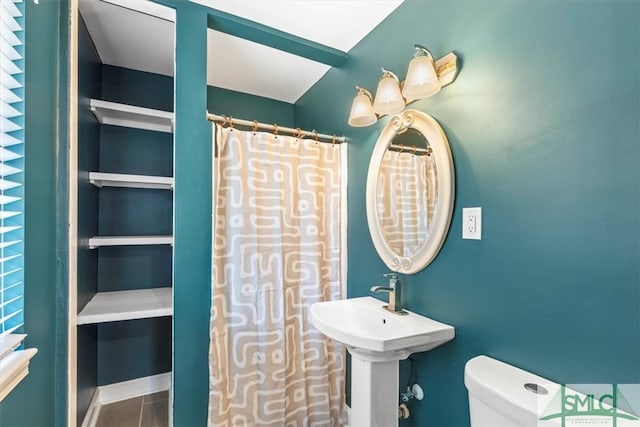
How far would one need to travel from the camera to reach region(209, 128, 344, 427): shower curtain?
5.43 ft

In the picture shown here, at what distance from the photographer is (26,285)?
0.99m

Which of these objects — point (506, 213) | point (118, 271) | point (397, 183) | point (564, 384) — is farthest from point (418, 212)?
point (118, 271)

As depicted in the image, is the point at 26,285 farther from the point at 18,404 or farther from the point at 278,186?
the point at 278,186

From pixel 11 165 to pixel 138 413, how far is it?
6.27 ft

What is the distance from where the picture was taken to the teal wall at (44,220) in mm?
985

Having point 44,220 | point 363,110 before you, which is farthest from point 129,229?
point 363,110

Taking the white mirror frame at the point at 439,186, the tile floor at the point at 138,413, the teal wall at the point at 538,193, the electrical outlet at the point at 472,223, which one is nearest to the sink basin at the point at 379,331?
the teal wall at the point at 538,193

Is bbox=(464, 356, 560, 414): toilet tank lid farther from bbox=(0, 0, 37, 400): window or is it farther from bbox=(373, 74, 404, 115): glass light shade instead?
bbox=(0, 0, 37, 400): window

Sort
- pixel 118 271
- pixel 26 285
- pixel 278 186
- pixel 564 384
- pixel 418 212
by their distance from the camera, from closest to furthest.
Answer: pixel 564 384 → pixel 26 285 → pixel 418 212 → pixel 278 186 → pixel 118 271

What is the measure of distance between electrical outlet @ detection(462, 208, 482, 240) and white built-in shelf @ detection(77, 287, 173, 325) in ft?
5.36

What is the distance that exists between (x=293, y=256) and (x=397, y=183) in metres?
0.81

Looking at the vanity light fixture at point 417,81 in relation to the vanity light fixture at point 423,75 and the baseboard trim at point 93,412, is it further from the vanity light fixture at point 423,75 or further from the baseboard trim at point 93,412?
the baseboard trim at point 93,412

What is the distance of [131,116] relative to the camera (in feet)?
6.43

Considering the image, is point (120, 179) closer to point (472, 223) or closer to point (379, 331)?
point (379, 331)
